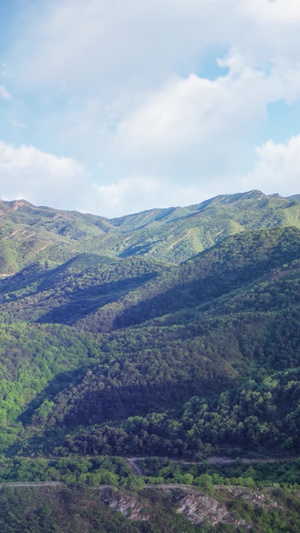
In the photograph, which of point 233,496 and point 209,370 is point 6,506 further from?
point 209,370

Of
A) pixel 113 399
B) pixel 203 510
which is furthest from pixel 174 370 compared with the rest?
pixel 203 510

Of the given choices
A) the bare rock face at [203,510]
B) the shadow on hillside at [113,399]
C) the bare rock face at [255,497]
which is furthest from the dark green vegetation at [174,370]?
the bare rock face at [203,510]

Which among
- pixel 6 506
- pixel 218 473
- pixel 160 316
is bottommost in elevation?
pixel 218 473

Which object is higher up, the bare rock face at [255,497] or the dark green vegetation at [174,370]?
the dark green vegetation at [174,370]

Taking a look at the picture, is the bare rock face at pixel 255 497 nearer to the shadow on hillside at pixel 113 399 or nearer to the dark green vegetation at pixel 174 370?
the dark green vegetation at pixel 174 370

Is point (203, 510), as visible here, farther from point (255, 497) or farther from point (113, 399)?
point (113, 399)

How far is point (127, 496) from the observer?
43.4 metres

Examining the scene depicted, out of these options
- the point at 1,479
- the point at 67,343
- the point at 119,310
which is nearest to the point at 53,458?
the point at 1,479

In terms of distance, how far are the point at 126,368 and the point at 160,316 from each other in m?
31.8

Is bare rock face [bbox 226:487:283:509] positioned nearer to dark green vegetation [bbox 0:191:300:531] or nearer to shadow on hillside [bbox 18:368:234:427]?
dark green vegetation [bbox 0:191:300:531]

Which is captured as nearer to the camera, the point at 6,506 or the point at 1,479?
the point at 6,506

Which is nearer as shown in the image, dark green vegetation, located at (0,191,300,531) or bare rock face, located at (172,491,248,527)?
bare rock face, located at (172,491,248,527)

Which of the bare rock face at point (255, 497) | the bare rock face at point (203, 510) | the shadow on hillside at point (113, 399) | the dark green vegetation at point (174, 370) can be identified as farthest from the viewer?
the shadow on hillside at point (113, 399)

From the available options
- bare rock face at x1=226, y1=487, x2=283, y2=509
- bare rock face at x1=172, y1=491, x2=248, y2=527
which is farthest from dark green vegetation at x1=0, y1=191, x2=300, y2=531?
bare rock face at x1=172, y1=491, x2=248, y2=527
